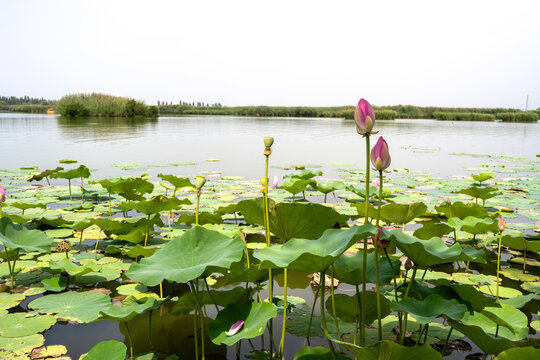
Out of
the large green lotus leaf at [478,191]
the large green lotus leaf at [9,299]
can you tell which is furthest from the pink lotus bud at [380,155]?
the large green lotus leaf at [478,191]

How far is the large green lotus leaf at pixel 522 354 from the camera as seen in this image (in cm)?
84

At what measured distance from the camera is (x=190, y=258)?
1.16 m

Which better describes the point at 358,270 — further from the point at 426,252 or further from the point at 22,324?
the point at 22,324

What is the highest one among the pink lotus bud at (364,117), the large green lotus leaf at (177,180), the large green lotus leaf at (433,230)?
the pink lotus bud at (364,117)

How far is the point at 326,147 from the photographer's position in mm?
9445

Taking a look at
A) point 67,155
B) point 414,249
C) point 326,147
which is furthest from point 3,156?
point 414,249

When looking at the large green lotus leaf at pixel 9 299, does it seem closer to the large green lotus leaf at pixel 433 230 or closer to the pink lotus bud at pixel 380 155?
the pink lotus bud at pixel 380 155

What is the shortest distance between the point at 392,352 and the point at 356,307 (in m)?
0.45

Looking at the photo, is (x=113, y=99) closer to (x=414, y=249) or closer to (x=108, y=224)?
(x=108, y=224)

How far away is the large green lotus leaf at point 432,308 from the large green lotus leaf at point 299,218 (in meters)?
0.35

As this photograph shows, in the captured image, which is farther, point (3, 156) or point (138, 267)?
point (3, 156)

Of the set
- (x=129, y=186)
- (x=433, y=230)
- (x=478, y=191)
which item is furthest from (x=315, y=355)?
(x=478, y=191)

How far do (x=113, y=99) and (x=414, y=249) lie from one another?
25054 millimetres

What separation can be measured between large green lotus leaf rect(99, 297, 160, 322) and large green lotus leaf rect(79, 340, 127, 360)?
0.30 ft
